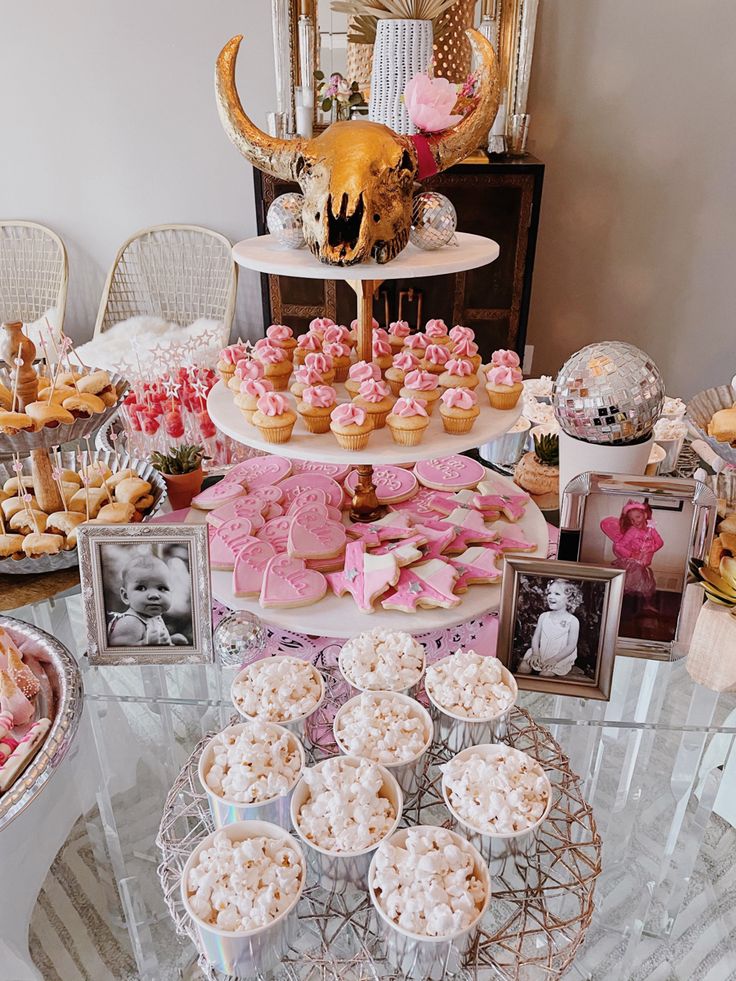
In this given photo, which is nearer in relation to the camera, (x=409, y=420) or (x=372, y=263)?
(x=372, y=263)

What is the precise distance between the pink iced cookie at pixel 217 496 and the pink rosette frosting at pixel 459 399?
524mm

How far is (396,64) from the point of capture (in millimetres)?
1863

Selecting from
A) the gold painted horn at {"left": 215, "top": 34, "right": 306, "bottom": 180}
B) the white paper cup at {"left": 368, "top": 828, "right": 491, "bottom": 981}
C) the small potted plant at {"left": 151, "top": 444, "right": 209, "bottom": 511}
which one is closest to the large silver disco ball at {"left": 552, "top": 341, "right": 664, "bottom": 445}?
the gold painted horn at {"left": 215, "top": 34, "right": 306, "bottom": 180}

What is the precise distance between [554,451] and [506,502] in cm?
Answer: 25

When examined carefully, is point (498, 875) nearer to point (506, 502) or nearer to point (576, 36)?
point (506, 502)

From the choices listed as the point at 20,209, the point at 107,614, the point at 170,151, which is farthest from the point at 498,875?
the point at 20,209

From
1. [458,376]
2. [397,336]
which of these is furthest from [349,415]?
[397,336]

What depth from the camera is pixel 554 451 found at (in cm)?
175

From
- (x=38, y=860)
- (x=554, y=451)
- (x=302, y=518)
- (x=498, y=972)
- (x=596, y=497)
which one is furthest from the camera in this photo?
(x=554, y=451)

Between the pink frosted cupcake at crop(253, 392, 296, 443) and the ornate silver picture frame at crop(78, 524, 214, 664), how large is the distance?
0.28 meters

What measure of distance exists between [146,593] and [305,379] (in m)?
0.54

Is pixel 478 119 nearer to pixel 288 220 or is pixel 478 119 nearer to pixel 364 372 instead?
pixel 288 220

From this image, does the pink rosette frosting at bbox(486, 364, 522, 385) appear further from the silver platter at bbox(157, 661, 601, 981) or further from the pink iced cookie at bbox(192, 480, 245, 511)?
the silver platter at bbox(157, 661, 601, 981)

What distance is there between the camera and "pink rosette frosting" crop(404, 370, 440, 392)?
148 cm
